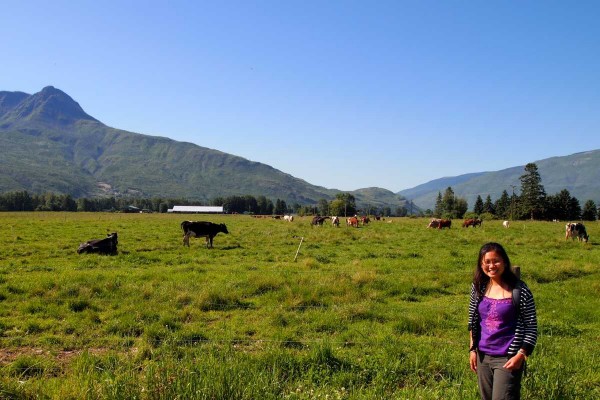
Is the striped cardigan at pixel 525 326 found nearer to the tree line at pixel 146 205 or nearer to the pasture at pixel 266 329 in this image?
the pasture at pixel 266 329

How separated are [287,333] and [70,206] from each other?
15191cm

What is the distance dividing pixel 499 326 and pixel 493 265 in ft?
2.18

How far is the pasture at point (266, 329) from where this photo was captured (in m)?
5.56

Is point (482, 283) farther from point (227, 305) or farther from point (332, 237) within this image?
point (332, 237)

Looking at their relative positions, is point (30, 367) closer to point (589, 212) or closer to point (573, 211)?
point (573, 211)

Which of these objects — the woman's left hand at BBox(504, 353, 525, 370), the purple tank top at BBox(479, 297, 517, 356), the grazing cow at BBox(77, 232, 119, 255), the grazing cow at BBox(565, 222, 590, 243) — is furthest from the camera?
the grazing cow at BBox(565, 222, 590, 243)

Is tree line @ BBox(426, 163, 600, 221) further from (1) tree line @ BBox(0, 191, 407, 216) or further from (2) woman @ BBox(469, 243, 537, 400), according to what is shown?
(2) woman @ BBox(469, 243, 537, 400)

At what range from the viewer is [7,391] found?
5.25 meters

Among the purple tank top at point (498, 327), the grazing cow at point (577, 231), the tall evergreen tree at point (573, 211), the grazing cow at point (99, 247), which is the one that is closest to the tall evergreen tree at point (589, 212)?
the tall evergreen tree at point (573, 211)

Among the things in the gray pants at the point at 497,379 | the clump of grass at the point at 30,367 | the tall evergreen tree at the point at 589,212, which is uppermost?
the tall evergreen tree at the point at 589,212

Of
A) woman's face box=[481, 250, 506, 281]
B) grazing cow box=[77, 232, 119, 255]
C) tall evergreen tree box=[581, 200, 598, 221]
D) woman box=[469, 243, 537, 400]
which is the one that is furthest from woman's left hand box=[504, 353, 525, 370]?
tall evergreen tree box=[581, 200, 598, 221]

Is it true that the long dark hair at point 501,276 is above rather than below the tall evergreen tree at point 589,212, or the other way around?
below

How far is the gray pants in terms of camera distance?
4.41 meters

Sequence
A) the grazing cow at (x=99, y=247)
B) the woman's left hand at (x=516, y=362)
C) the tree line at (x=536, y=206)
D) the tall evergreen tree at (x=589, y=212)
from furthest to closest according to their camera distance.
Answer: the tall evergreen tree at (x=589, y=212) → the tree line at (x=536, y=206) → the grazing cow at (x=99, y=247) → the woman's left hand at (x=516, y=362)
